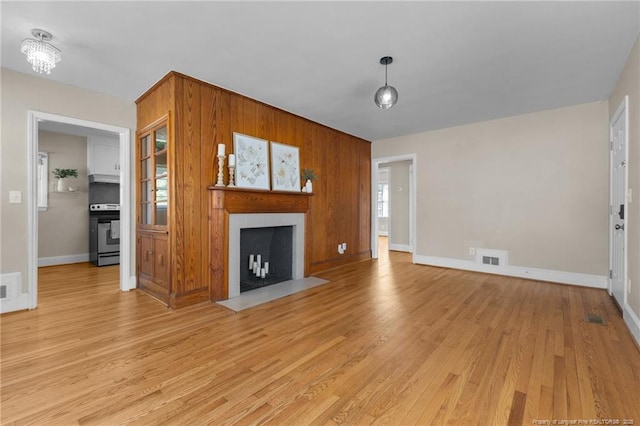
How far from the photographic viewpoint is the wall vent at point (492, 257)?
170 inches

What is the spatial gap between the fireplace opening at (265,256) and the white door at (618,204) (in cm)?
371

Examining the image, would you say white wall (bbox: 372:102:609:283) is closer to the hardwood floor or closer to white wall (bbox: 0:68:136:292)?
the hardwood floor

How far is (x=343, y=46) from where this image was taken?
2408 mm

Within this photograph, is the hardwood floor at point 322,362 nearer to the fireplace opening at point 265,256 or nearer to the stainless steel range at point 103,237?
the fireplace opening at point 265,256

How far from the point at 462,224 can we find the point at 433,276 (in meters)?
1.13

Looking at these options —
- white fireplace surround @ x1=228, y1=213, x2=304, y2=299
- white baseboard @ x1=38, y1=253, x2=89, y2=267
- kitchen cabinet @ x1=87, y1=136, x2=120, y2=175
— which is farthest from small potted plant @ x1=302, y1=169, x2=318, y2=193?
white baseboard @ x1=38, y1=253, x2=89, y2=267

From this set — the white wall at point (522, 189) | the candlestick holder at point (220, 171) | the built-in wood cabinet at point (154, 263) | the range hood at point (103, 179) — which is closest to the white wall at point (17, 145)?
the built-in wood cabinet at point (154, 263)

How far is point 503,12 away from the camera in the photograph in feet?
6.50

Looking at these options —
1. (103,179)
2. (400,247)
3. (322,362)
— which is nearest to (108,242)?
(103,179)

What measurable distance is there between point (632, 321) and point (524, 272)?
1883 mm

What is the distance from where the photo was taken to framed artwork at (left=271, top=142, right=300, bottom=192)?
3.89 meters

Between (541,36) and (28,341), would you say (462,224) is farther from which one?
(28,341)

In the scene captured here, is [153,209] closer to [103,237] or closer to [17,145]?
[17,145]

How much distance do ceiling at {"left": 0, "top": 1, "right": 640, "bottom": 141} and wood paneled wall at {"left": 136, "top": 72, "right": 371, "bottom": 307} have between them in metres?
0.20
